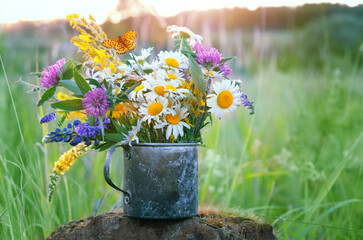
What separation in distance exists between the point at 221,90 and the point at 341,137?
96.6 inches

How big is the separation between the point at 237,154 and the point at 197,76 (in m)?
2.66

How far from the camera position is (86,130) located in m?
1.55

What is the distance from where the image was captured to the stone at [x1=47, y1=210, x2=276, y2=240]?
1672 mm

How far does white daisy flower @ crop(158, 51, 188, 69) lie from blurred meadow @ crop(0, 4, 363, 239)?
0.27m

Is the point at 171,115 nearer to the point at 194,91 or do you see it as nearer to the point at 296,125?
the point at 194,91

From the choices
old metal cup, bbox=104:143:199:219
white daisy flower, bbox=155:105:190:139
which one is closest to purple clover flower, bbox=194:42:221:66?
white daisy flower, bbox=155:105:190:139

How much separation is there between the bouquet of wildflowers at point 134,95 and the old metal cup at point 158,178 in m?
0.05

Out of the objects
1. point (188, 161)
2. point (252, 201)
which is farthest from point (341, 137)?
point (188, 161)

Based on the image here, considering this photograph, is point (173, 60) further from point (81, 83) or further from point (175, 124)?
point (81, 83)

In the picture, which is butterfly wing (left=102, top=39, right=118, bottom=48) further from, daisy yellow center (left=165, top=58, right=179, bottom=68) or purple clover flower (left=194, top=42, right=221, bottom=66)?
purple clover flower (left=194, top=42, right=221, bottom=66)

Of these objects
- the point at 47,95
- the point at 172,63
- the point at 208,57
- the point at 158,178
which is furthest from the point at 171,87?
the point at 47,95

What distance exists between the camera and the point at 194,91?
1.70m

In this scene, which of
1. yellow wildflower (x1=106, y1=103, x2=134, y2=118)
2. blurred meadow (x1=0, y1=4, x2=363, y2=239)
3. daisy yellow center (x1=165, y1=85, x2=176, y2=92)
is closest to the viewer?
daisy yellow center (x1=165, y1=85, x2=176, y2=92)

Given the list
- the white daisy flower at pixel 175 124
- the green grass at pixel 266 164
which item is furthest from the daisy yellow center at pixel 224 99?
the green grass at pixel 266 164
